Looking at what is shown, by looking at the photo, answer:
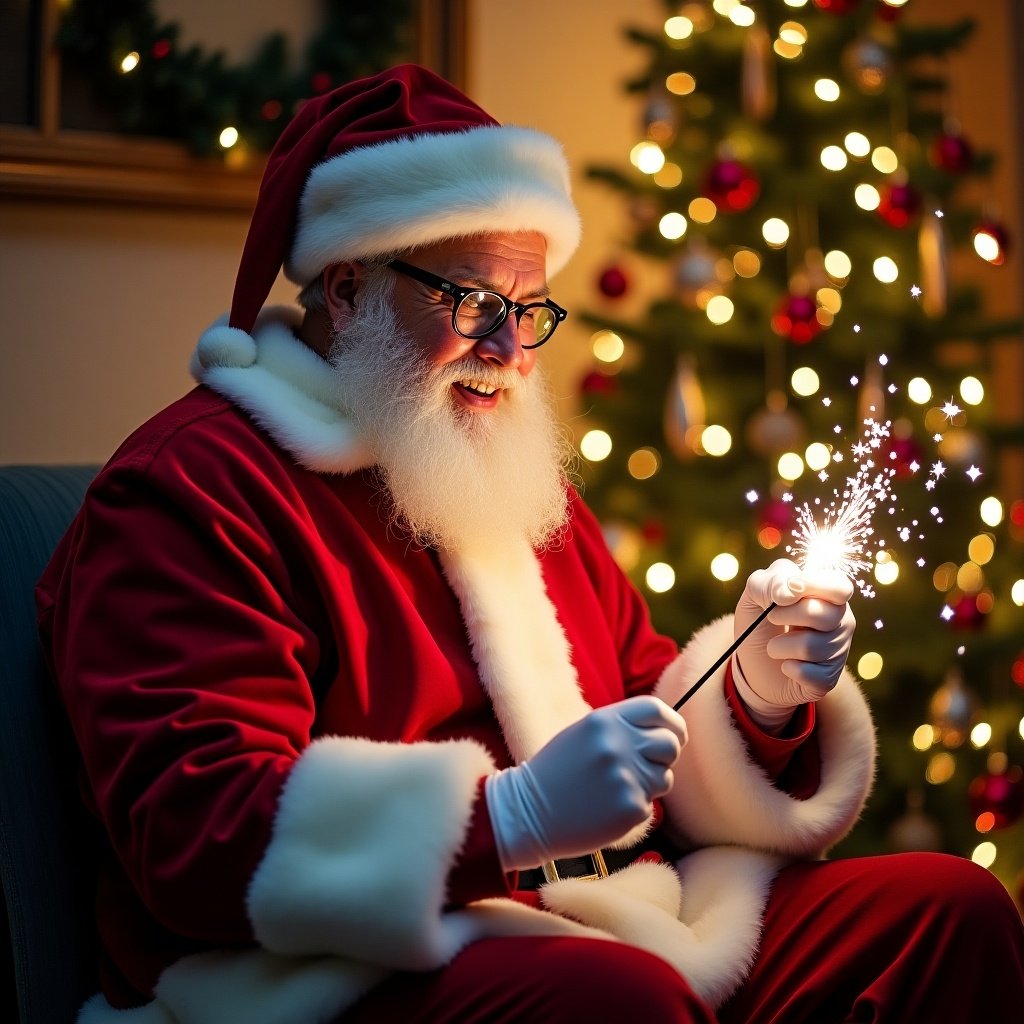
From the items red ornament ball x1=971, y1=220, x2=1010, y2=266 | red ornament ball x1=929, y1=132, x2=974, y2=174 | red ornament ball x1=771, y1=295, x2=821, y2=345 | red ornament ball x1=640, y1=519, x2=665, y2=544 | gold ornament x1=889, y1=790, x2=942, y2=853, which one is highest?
red ornament ball x1=929, y1=132, x2=974, y2=174

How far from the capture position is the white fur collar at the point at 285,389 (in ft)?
5.27

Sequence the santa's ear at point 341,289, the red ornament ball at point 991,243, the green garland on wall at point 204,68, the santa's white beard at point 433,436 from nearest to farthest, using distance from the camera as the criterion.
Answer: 1. the santa's white beard at point 433,436
2. the santa's ear at point 341,289
3. the green garland on wall at point 204,68
4. the red ornament ball at point 991,243

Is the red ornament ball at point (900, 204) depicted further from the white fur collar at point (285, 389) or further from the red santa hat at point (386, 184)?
the white fur collar at point (285, 389)

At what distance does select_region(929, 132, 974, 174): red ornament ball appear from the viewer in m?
2.95

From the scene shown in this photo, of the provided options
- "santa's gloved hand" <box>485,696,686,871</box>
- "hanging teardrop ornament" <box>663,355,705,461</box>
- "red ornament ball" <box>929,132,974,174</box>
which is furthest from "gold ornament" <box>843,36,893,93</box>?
"santa's gloved hand" <box>485,696,686,871</box>

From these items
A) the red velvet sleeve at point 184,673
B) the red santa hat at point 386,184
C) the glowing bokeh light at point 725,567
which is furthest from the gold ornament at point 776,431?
the red velvet sleeve at point 184,673

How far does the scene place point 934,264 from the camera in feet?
9.45

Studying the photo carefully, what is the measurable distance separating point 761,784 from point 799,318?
1439 millimetres

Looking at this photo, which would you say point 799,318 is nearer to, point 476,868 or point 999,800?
point 999,800

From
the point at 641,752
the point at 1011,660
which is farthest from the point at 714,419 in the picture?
the point at 641,752

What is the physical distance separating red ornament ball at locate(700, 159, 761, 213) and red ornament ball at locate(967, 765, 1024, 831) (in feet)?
4.74

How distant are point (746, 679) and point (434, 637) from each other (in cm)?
43

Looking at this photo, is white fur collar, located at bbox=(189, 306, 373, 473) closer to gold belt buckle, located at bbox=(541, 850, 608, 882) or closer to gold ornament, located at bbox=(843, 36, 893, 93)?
gold belt buckle, located at bbox=(541, 850, 608, 882)

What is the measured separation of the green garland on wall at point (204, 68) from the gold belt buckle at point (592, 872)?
1.71 m
